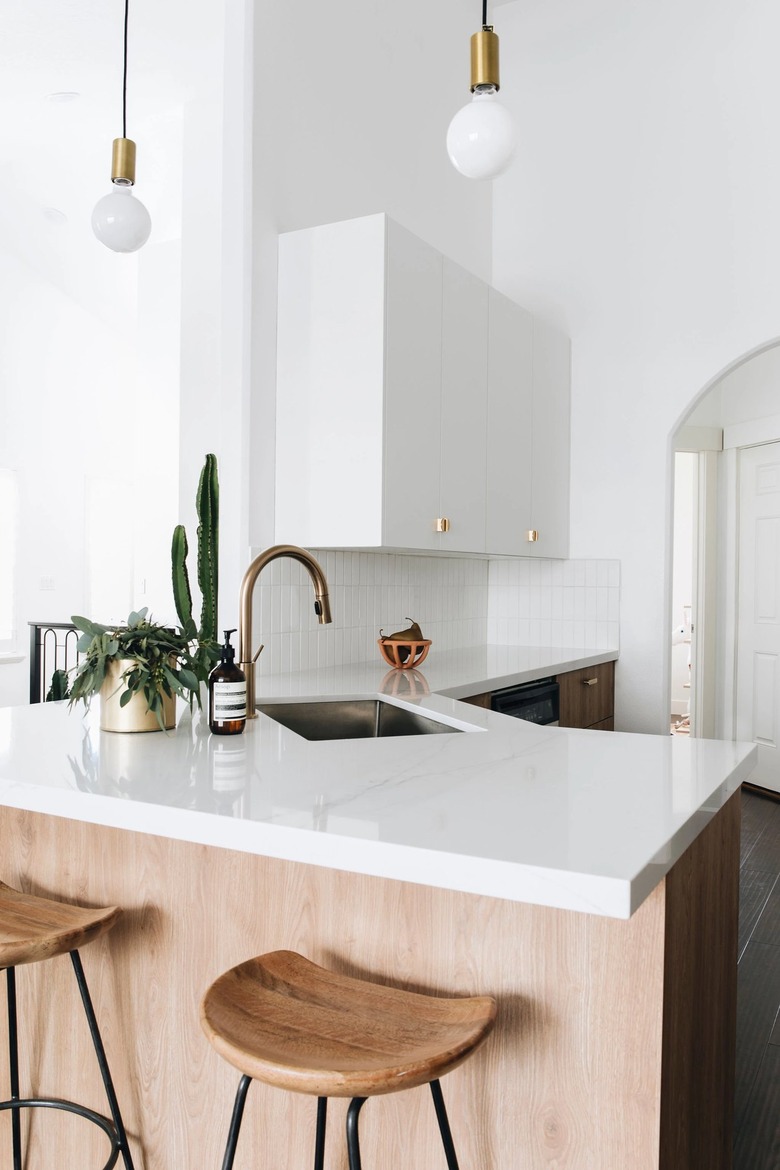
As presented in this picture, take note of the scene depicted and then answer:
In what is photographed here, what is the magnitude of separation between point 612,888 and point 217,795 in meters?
0.61

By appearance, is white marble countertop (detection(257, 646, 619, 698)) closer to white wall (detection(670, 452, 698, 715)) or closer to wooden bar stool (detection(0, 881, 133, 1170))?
wooden bar stool (detection(0, 881, 133, 1170))

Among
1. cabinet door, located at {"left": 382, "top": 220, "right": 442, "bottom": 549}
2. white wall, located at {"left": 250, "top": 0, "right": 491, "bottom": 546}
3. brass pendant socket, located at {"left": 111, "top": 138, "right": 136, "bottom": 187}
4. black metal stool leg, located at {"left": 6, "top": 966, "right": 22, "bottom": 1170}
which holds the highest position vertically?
white wall, located at {"left": 250, "top": 0, "right": 491, "bottom": 546}

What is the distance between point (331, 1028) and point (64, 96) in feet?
14.3

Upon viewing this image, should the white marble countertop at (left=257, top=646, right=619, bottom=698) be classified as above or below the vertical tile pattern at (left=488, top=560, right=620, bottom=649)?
below

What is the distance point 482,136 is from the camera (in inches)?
73.9

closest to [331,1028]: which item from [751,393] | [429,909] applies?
[429,909]

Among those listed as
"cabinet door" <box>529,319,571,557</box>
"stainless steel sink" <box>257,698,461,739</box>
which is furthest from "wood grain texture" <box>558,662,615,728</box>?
"stainless steel sink" <box>257,698,461,739</box>

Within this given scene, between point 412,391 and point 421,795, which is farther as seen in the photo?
point 412,391

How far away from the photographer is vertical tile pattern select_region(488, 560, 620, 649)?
4.18 metres

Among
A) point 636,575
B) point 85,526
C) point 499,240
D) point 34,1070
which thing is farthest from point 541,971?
point 85,526

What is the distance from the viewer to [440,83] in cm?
389

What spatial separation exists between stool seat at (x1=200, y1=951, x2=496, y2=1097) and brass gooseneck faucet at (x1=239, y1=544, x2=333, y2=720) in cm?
72

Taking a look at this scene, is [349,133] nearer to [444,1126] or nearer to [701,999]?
[701,999]

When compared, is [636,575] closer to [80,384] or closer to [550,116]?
[550,116]
